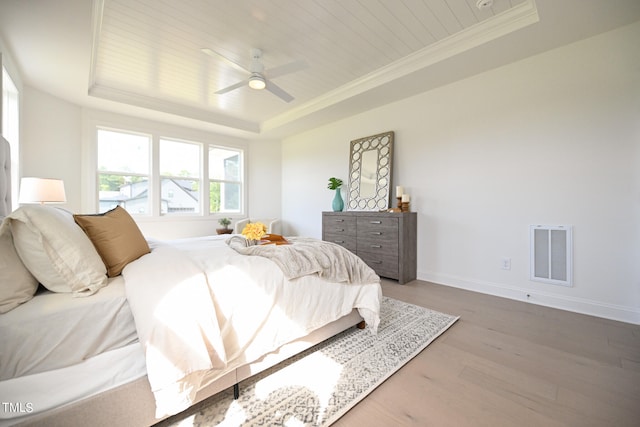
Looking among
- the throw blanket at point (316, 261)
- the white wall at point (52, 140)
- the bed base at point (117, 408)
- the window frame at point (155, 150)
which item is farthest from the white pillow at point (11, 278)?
the window frame at point (155, 150)

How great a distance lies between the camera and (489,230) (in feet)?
9.66

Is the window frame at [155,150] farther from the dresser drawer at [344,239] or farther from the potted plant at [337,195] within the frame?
the dresser drawer at [344,239]

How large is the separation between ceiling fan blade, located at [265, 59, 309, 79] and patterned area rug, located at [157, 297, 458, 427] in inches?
94.0

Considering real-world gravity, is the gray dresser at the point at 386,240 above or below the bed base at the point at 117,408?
above

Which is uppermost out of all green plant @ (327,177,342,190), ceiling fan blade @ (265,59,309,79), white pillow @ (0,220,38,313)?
ceiling fan blade @ (265,59,309,79)

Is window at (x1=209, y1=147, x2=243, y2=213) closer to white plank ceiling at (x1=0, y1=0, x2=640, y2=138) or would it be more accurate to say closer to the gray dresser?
white plank ceiling at (x1=0, y1=0, x2=640, y2=138)

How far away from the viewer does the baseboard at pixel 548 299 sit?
220cm

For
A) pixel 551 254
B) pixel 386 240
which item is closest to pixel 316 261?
pixel 386 240

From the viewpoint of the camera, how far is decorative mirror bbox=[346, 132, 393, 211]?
3.73 meters

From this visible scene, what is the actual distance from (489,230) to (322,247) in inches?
85.2

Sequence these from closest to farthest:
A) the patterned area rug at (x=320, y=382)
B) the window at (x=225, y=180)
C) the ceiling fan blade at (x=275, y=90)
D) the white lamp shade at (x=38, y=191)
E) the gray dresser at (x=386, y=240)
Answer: the patterned area rug at (x=320, y=382) → the white lamp shade at (x=38, y=191) → the ceiling fan blade at (x=275, y=90) → the gray dresser at (x=386, y=240) → the window at (x=225, y=180)

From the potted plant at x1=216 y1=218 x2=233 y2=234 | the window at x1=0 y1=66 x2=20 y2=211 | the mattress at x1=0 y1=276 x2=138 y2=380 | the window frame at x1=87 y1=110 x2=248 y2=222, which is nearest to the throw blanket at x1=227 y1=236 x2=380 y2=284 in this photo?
the mattress at x1=0 y1=276 x2=138 y2=380

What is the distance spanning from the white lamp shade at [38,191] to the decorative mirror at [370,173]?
3526 millimetres

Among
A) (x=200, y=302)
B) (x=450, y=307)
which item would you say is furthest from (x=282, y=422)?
(x=450, y=307)
